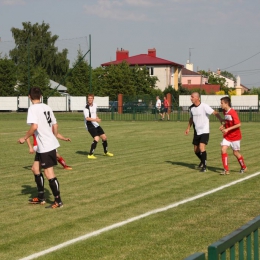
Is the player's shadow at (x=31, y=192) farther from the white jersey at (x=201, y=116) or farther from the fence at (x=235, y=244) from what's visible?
the fence at (x=235, y=244)

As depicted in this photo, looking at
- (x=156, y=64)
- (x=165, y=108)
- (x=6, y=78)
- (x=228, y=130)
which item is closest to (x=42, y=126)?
(x=228, y=130)

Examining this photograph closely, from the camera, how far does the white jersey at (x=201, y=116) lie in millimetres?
15078

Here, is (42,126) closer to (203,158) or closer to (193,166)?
(203,158)

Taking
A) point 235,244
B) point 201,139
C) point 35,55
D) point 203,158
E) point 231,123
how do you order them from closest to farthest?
point 235,244 → point 231,123 → point 203,158 → point 201,139 → point 35,55

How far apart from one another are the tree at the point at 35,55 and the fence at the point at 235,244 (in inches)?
1778

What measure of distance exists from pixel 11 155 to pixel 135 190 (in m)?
8.87

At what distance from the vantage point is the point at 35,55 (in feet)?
188

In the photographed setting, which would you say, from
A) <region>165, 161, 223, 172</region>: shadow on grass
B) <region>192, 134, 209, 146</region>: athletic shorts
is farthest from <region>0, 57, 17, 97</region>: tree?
<region>192, 134, 209, 146</region>: athletic shorts

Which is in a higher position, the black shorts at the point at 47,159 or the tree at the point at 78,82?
the tree at the point at 78,82

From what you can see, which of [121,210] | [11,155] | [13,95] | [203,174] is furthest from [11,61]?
[121,210]

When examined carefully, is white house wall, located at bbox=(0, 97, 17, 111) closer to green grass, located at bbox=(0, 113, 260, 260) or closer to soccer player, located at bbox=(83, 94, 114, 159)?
soccer player, located at bbox=(83, 94, 114, 159)

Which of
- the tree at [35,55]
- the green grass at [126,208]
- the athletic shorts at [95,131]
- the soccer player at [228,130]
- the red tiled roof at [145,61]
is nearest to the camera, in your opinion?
the green grass at [126,208]

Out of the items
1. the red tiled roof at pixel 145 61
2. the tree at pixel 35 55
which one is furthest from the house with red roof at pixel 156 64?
the tree at pixel 35 55

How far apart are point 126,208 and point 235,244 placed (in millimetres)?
6422
